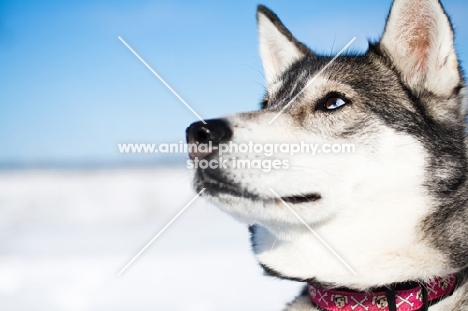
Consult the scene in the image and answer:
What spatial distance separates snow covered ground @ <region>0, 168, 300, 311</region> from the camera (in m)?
5.45

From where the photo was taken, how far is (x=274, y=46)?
3.78m

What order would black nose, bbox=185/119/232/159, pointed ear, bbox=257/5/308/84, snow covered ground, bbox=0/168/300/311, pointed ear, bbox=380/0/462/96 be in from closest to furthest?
black nose, bbox=185/119/232/159
pointed ear, bbox=380/0/462/96
pointed ear, bbox=257/5/308/84
snow covered ground, bbox=0/168/300/311

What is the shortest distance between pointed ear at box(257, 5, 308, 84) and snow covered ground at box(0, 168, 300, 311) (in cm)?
100

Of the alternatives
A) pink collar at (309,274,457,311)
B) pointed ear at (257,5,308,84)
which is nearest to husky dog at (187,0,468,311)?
pink collar at (309,274,457,311)

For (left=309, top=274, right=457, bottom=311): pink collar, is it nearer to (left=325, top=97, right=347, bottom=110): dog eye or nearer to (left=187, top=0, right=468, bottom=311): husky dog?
(left=187, top=0, right=468, bottom=311): husky dog

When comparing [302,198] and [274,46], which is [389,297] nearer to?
[302,198]

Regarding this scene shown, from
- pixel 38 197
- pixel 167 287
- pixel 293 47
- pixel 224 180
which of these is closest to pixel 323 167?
pixel 224 180

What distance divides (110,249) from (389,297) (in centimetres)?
521
